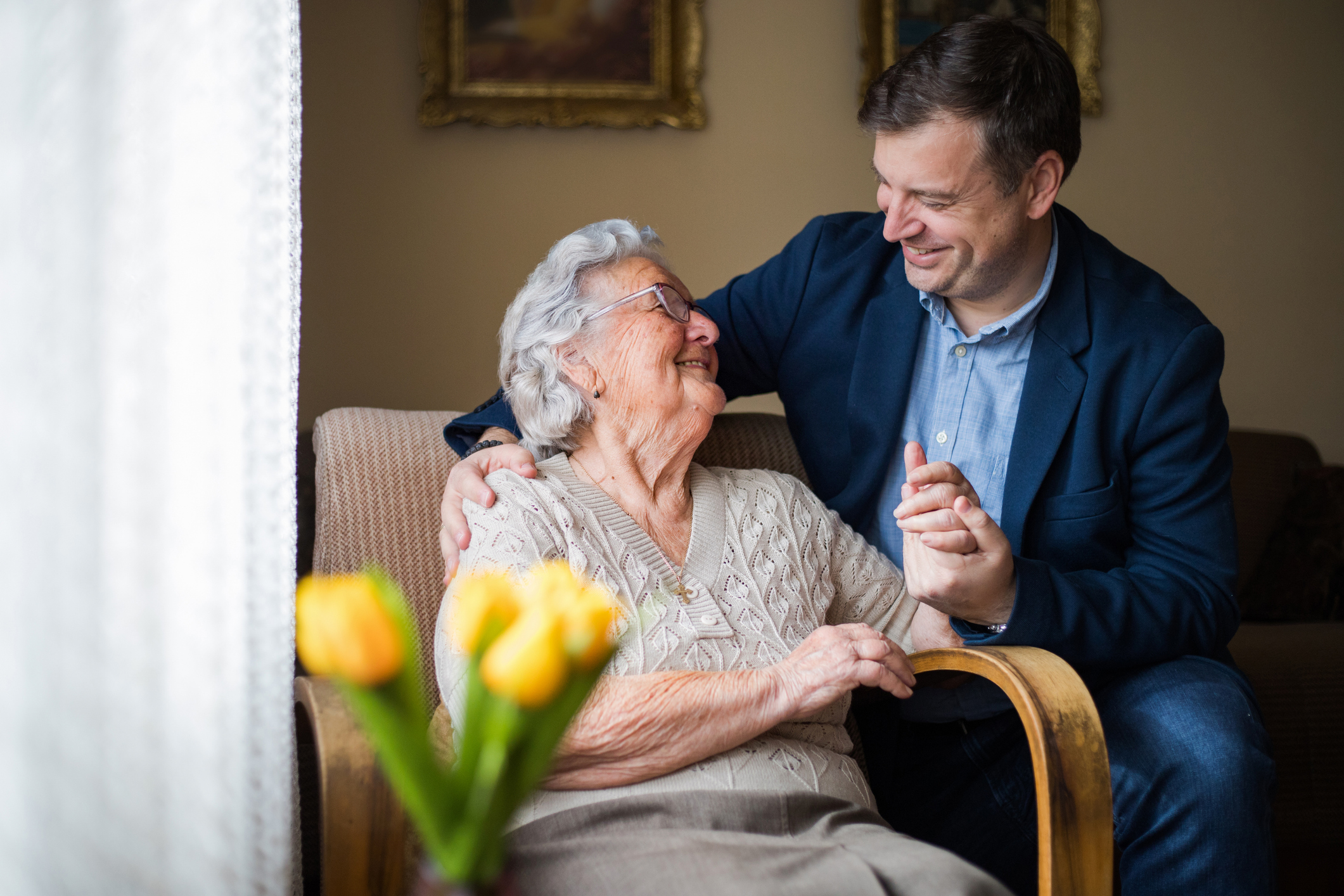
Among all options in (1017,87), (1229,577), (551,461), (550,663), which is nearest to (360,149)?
(551,461)

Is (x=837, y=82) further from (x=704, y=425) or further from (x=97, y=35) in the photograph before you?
(x=97, y=35)

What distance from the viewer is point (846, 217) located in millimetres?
1953

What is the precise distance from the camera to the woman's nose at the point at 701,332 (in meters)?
1.61

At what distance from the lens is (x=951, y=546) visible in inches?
51.8

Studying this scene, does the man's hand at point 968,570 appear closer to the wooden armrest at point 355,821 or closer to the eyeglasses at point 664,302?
the eyeglasses at point 664,302

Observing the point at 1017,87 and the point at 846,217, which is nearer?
the point at 1017,87

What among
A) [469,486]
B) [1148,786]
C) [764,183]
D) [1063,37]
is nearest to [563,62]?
[764,183]

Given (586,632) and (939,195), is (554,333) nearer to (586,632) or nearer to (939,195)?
(939,195)

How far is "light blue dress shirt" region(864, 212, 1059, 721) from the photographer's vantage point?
1.66m

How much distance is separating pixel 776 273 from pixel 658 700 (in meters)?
0.94

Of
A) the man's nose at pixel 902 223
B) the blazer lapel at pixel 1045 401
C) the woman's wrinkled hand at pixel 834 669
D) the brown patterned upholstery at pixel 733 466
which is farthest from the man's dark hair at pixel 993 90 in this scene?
the woman's wrinkled hand at pixel 834 669

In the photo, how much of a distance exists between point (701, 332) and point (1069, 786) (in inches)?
A: 32.3

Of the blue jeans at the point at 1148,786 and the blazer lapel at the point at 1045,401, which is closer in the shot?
the blue jeans at the point at 1148,786

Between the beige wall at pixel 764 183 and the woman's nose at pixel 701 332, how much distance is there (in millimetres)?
1591
